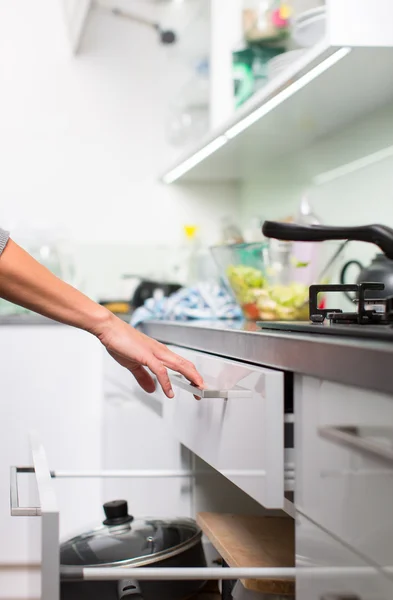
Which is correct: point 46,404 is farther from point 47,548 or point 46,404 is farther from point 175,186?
point 47,548

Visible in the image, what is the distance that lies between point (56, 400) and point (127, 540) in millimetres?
1220

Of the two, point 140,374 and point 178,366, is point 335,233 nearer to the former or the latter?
point 178,366

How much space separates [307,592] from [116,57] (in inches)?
103

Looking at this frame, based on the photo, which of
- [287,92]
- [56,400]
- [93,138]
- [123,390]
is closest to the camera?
[287,92]

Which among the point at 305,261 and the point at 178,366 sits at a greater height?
the point at 305,261

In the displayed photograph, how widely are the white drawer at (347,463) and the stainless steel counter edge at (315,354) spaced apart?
2 cm

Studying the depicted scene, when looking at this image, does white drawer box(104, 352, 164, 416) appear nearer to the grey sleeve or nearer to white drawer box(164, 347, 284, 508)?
white drawer box(164, 347, 284, 508)

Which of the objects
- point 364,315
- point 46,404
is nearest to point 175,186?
point 46,404

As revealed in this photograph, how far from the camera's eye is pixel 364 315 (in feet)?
3.24

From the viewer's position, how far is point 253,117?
2.04 m

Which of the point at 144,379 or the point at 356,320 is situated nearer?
the point at 356,320

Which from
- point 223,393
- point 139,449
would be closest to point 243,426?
point 223,393

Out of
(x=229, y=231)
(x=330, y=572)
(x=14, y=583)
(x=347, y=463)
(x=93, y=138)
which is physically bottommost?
(x=14, y=583)

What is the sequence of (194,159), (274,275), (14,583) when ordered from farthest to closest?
1. (194,159)
2. (14,583)
3. (274,275)
